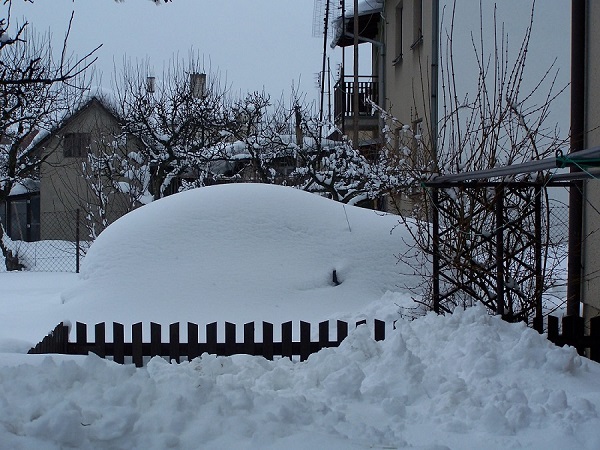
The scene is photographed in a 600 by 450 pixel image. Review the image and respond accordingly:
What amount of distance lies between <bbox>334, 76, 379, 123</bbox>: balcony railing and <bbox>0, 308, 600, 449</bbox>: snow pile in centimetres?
1393

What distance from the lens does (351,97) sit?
1817 cm

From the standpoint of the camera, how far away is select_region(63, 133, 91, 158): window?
72.8ft

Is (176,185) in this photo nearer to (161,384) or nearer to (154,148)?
(154,148)

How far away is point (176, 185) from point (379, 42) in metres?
6.86

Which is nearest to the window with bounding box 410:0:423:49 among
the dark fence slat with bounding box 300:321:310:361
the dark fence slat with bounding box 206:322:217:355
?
the dark fence slat with bounding box 300:321:310:361

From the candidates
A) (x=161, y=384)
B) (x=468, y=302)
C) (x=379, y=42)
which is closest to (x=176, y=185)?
(x=379, y=42)

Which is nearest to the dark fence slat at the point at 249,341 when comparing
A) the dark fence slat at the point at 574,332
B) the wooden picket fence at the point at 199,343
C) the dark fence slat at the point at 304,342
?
the wooden picket fence at the point at 199,343

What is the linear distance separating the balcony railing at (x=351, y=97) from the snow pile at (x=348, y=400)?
45.7 ft

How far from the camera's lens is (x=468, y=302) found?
18.9 ft

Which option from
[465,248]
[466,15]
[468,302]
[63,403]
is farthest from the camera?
[466,15]

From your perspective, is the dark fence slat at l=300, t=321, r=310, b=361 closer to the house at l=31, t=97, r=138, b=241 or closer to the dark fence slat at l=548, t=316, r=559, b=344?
the dark fence slat at l=548, t=316, r=559, b=344

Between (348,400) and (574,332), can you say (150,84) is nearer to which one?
(574,332)

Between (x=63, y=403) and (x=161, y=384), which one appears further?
(x=161, y=384)

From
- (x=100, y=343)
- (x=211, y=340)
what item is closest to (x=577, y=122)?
(x=211, y=340)
